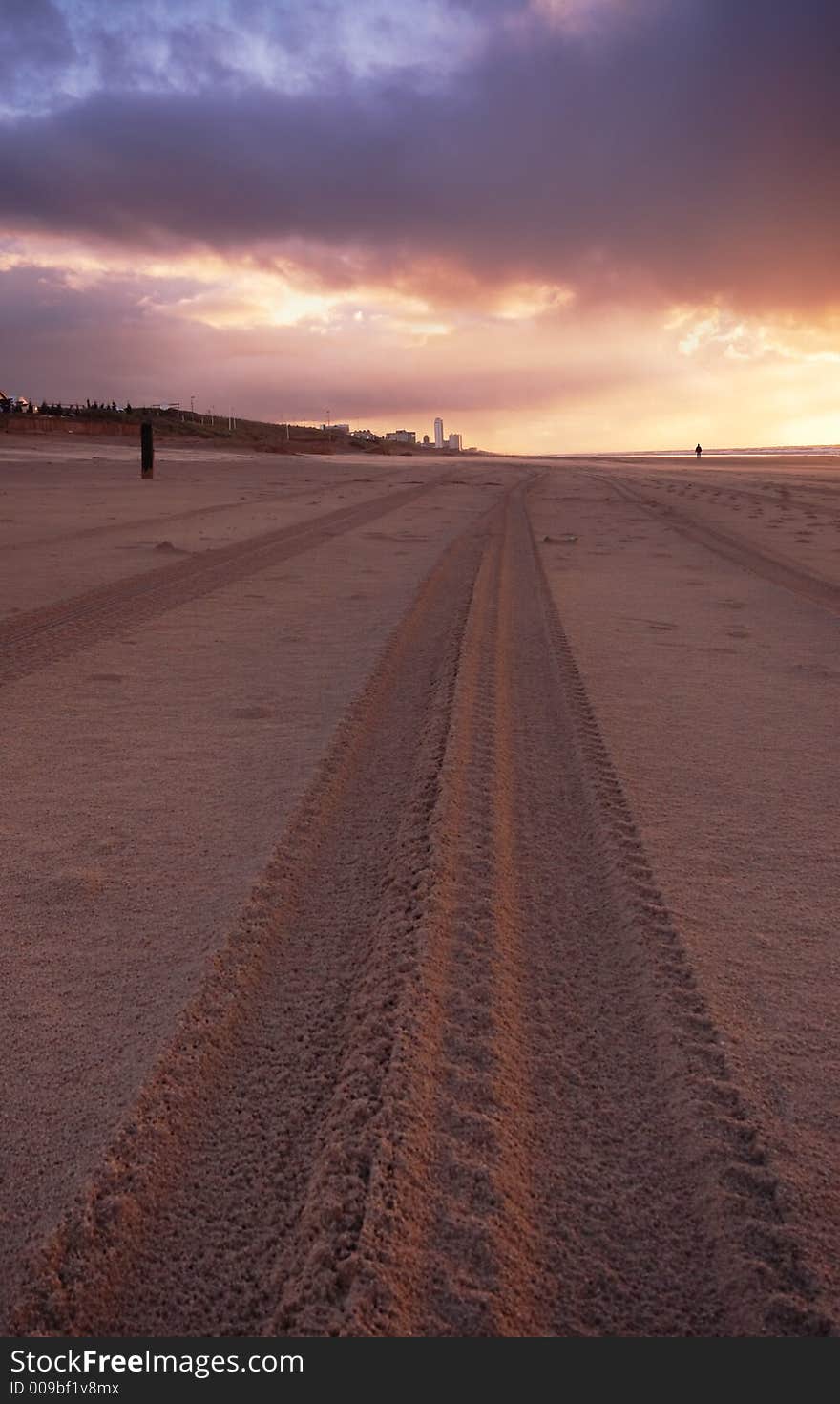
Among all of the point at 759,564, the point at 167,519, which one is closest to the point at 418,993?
the point at 759,564

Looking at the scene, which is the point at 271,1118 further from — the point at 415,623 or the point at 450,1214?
the point at 415,623

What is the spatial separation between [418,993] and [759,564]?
8904 millimetres

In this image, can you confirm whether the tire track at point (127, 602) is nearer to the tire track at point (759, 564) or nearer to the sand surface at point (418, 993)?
the sand surface at point (418, 993)

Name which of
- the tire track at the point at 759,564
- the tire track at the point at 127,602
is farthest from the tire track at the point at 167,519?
the tire track at the point at 759,564

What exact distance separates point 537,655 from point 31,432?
47874 millimetres

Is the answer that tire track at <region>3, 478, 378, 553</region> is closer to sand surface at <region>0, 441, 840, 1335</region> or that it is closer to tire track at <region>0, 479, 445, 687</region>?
tire track at <region>0, 479, 445, 687</region>

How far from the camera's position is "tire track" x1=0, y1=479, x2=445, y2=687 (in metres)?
5.39

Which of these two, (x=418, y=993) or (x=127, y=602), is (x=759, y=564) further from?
(x=418, y=993)

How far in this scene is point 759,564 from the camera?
9875mm

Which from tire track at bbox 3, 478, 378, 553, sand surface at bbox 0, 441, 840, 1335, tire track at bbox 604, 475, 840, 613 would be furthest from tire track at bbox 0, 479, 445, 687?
tire track at bbox 604, 475, 840, 613

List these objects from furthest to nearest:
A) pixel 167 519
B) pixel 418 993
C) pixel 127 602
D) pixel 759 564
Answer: pixel 167 519 → pixel 759 564 → pixel 127 602 → pixel 418 993

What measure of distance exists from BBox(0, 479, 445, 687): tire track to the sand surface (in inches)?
5.3

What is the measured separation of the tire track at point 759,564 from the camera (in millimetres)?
7880

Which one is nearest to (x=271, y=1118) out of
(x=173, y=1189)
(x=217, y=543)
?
(x=173, y=1189)
